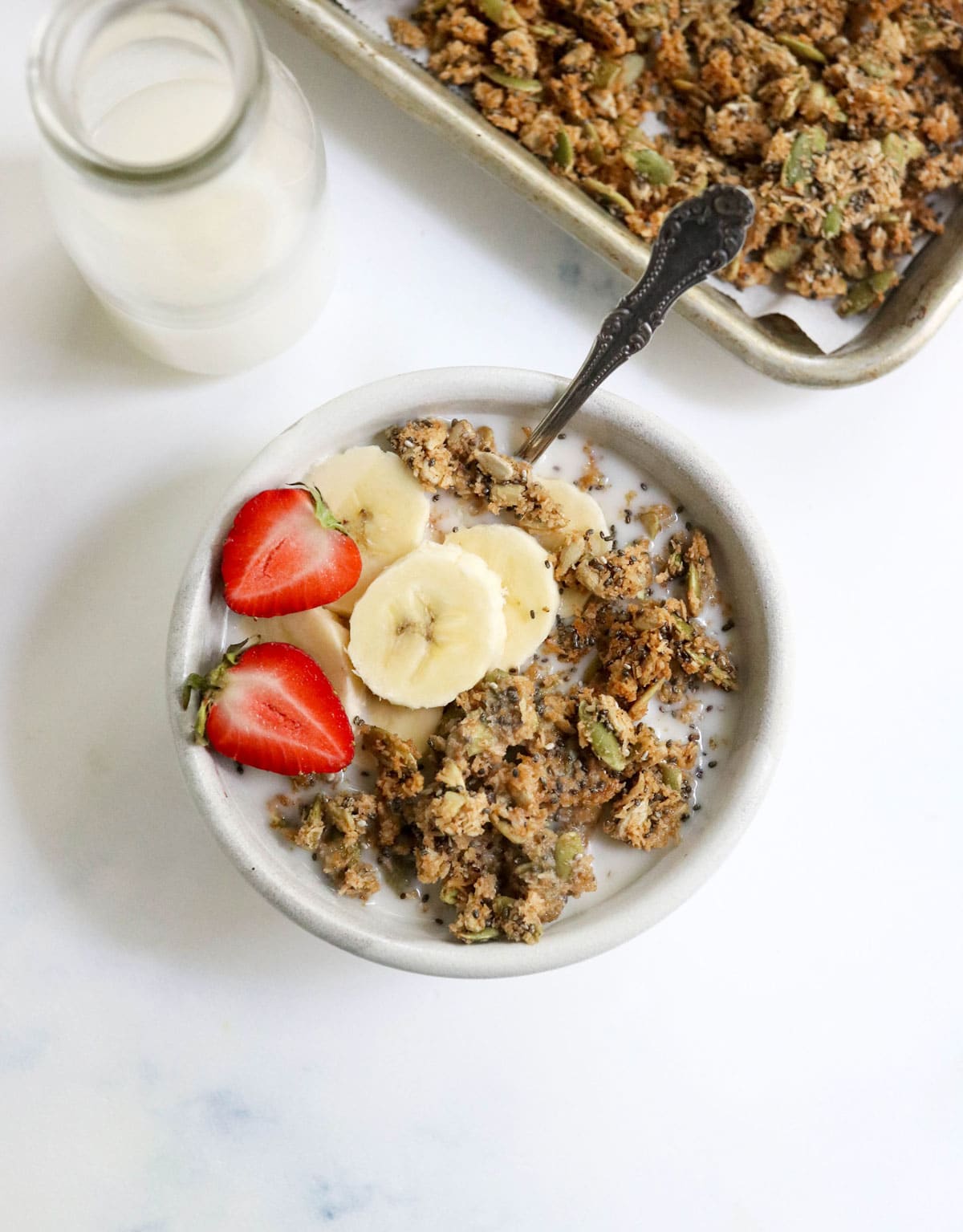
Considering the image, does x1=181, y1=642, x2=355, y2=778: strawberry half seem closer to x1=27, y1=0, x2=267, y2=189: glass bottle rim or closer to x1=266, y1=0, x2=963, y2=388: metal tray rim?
x1=27, y1=0, x2=267, y2=189: glass bottle rim

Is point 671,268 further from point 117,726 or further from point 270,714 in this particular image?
point 117,726

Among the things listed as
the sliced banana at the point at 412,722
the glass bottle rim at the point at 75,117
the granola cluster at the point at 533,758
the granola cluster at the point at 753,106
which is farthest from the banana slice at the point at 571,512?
the glass bottle rim at the point at 75,117

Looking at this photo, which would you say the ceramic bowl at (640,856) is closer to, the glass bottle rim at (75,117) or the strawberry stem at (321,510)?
the strawberry stem at (321,510)

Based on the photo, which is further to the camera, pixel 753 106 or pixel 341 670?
pixel 753 106

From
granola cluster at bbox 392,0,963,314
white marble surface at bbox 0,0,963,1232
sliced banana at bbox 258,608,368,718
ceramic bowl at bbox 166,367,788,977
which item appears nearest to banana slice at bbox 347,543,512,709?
sliced banana at bbox 258,608,368,718

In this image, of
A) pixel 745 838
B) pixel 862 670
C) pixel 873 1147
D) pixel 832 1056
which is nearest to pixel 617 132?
pixel 862 670

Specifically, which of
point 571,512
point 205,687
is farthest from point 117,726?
point 571,512

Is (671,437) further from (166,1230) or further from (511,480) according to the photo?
(166,1230)
